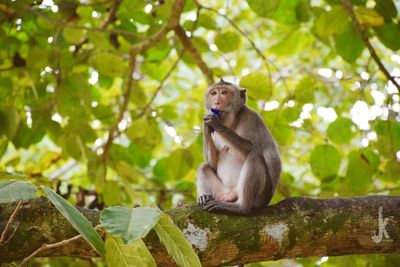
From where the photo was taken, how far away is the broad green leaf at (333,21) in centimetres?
532

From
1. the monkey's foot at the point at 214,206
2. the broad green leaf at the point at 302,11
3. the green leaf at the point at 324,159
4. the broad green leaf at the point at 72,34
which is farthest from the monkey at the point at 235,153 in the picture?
the broad green leaf at the point at 72,34

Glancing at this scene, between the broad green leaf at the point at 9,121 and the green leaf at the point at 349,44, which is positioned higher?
the green leaf at the point at 349,44

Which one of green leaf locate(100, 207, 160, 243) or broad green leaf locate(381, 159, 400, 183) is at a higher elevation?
green leaf locate(100, 207, 160, 243)

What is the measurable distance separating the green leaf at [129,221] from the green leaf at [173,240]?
144 millimetres

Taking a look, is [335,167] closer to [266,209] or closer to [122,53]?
[266,209]

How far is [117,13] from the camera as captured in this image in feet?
20.6

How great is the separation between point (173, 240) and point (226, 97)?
3.40m

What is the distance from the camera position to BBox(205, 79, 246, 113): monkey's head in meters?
5.60

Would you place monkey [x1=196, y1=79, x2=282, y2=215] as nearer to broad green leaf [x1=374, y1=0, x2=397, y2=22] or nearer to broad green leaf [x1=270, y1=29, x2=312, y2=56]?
broad green leaf [x1=270, y1=29, x2=312, y2=56]

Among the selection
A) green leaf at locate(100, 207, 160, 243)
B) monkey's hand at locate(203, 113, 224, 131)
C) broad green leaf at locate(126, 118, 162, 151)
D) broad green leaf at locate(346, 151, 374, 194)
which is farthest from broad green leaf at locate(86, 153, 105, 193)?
green leaf at locate(100, 207, 160, 243)

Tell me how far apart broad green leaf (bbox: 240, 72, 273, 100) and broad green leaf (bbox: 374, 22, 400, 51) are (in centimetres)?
108

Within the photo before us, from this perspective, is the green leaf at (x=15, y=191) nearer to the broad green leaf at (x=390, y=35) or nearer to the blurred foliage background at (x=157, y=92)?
the blurred foliage background at (x=157, y=92)

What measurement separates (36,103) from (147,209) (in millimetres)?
4195

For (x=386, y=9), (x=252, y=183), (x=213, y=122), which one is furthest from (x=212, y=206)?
(x=386, y=9)
